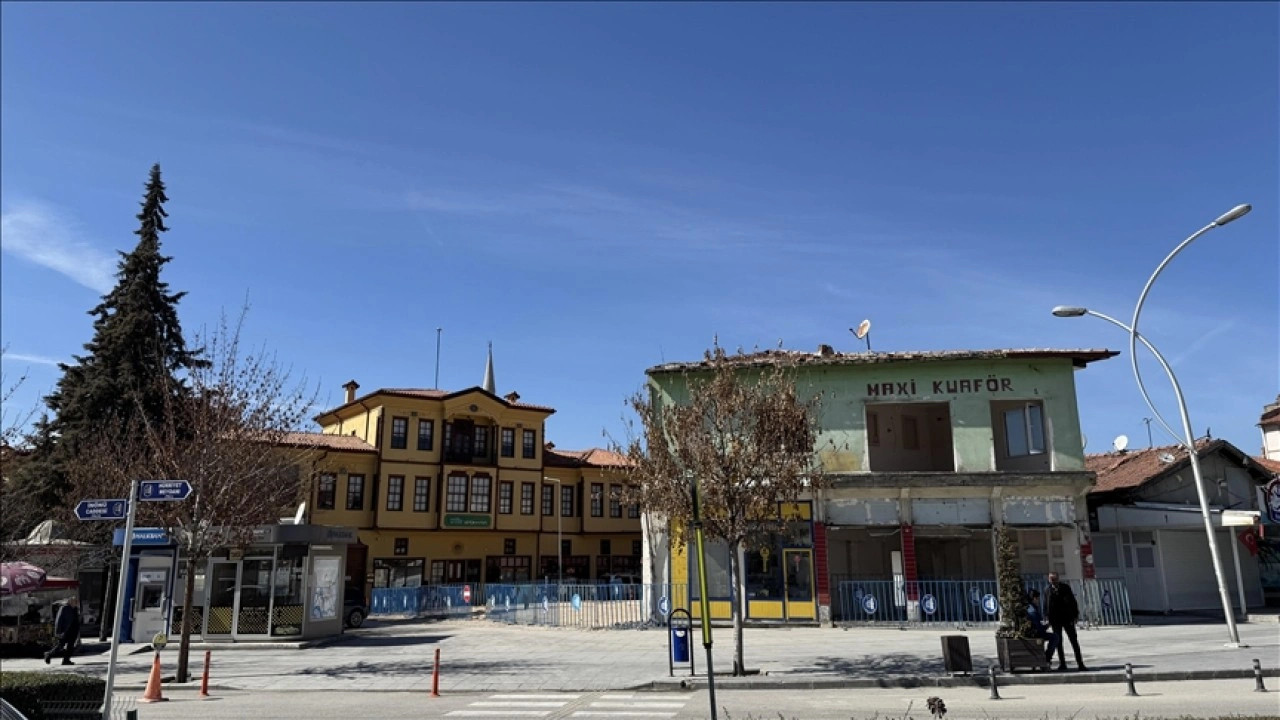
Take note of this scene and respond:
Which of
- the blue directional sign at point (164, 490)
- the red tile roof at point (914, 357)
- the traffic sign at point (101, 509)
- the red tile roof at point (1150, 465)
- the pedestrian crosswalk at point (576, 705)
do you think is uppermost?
the red tile roof at point (914, 357)

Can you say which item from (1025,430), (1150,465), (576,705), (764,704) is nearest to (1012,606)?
(764,704)

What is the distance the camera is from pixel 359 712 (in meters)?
12.9

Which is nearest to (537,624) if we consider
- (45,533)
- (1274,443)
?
(45,533)

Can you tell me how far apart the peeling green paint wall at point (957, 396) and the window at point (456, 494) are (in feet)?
78.2

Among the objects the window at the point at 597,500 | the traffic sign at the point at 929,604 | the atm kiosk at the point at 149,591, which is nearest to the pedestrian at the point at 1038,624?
the traffic sign at the point at 929,604

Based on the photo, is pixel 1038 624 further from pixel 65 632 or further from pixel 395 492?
pixel 395 492

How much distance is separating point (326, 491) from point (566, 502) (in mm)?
14192

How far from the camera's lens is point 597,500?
52.5m

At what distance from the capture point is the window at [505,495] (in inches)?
1917

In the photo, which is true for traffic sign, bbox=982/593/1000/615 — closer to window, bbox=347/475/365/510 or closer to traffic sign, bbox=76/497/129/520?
traffic sign, bbox=76/497/129/520

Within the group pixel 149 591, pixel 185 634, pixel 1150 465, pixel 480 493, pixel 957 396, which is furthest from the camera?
pixel 480 493

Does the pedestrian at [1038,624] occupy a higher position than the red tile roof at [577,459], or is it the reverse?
the red tile roof at [577,459]

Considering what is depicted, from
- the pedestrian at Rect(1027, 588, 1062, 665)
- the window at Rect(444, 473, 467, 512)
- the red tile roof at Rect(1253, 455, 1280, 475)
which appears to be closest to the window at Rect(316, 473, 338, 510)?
the window at Rect(444, 473, 467, 512)

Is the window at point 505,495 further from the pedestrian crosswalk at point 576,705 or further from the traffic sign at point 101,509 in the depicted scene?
the traffic sign at point 101,509
